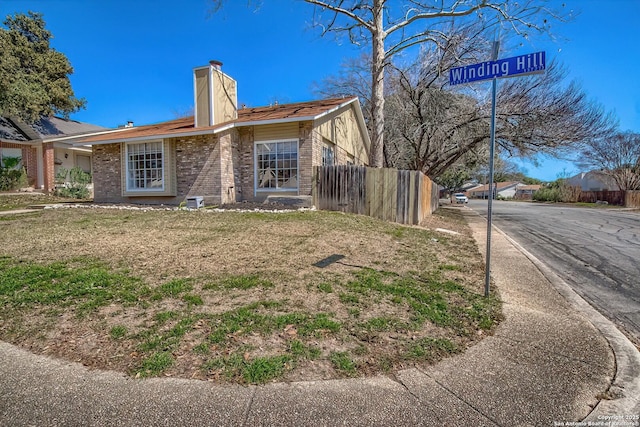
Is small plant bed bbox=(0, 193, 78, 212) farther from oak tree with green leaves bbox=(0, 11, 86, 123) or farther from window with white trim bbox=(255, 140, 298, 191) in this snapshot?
window with white trim bbox=(255, 140, 298, 191)

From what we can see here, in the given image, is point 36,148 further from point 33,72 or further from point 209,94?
point 209,94

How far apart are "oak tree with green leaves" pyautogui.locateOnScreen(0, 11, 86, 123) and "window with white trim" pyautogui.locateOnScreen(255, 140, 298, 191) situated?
52.0 feet

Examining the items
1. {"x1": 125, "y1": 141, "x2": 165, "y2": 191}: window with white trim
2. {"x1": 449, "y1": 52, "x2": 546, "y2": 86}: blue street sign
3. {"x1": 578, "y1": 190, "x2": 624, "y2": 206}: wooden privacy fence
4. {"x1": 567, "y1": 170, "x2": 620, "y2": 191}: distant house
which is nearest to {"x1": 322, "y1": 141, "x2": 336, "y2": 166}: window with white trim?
{"x1": 125, "y1": 141, "x2": 165, "y2": 191}: window with white trim

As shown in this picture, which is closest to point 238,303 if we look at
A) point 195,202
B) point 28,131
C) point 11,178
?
point 195,202

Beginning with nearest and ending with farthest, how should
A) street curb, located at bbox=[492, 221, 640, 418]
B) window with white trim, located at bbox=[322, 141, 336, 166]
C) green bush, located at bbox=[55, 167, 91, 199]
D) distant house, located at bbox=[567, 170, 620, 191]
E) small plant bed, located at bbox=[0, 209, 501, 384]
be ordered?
street curb, located at bbox=[492, 221, 640, 418], small plant bed, located at bbox=[0, 209, 501, 384], window with white trim, located at bbox=[322, 141, 336, 166], green bush, located at bbox=[55, 167, 91, 199], distant house, located at bbox=[567, 170, 620, 191]

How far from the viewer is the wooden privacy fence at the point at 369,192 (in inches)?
432

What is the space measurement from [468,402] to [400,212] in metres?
9.27

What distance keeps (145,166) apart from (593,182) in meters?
73.5

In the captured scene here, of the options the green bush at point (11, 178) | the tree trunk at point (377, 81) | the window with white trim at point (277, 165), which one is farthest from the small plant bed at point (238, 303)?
Result: the green bush at point (11, 178)

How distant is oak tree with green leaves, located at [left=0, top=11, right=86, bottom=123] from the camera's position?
18297 millimetres

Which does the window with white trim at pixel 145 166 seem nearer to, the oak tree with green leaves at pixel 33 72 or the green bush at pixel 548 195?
the oak tree with green leaves at pixel 33 72

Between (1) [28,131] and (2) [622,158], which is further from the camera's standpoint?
(2) [622,158]

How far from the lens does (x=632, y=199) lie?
110ft

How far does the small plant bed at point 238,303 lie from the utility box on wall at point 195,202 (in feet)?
15.7
